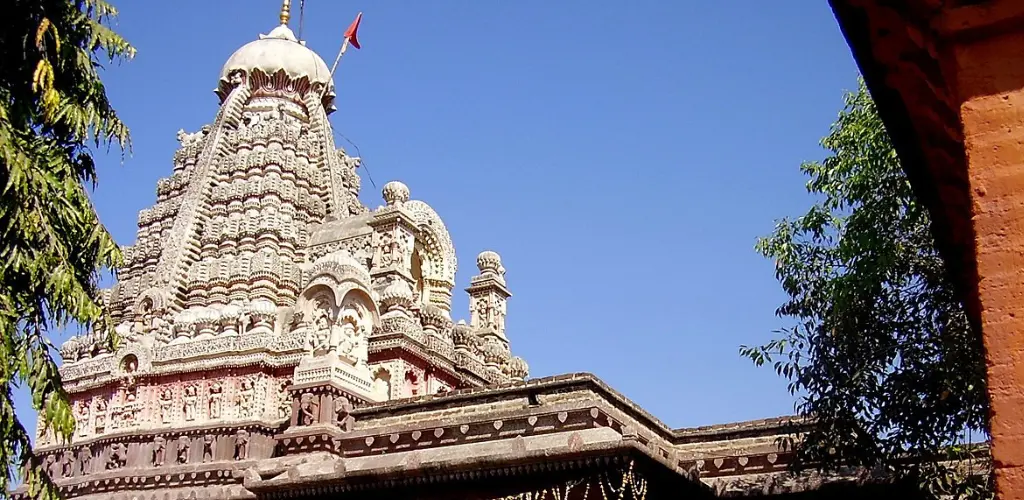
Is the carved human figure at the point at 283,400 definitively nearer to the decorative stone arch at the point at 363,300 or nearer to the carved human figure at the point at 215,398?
the carved human figure at the point at 215,398

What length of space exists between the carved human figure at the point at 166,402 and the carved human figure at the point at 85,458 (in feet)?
6.42

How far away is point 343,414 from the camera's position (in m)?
19.9

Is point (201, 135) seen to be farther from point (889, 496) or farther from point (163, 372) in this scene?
point (889, 496)

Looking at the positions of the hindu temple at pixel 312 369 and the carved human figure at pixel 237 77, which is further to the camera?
the carved human figure at pixel 237 77

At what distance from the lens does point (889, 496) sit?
1412cm

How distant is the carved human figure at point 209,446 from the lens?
22.1m

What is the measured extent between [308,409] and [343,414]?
86 centimetres

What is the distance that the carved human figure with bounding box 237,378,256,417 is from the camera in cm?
2266

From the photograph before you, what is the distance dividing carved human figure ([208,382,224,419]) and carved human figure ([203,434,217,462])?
63cm

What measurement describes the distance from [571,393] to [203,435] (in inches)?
395

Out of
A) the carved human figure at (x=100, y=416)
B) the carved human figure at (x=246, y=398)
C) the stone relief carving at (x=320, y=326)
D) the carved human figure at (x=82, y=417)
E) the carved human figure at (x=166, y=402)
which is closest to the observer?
the stone relief carving at (x=320, y=326)

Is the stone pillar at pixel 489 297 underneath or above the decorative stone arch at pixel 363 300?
above

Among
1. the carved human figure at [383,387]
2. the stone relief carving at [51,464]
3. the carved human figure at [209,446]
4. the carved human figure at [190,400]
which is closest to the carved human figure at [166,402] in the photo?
the carved human figure at [190,400]

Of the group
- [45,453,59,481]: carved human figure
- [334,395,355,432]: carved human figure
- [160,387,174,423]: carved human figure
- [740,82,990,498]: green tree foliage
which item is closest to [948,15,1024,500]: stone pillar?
[740,82,990,498]: green tree foliage
